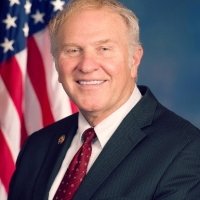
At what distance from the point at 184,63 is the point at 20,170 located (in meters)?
1.41

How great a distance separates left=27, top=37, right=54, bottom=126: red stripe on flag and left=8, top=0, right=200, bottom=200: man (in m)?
1.01

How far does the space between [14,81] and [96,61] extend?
1252mm

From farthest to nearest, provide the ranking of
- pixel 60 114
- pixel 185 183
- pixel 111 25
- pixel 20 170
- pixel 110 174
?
pixel 60 114 → pixel 20 170 → pixel 111 25 → pixel 110 174 → pixel 185 183

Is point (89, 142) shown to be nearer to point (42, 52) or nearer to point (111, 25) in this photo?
point (111, 25)

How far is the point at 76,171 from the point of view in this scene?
72.7 inches

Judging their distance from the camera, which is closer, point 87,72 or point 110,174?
point 110,174

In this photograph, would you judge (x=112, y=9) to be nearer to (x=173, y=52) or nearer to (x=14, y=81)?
(x=14, y=81)

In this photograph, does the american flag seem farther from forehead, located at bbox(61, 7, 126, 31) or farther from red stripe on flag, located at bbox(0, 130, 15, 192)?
forehead, located at bbox(61, 7, 126, 31)

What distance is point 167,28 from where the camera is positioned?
3.28m

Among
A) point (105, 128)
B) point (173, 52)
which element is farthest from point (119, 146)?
point (173, 52)

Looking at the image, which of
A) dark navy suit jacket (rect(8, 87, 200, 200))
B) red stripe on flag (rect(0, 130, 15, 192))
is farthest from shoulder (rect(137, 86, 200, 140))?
red stripe on flag (rect(0, 130, 15, 192))

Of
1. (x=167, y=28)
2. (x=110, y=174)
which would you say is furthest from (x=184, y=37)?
(x=110, y=174)

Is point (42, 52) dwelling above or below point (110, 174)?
above

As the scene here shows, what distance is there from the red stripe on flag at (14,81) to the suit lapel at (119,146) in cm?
127
